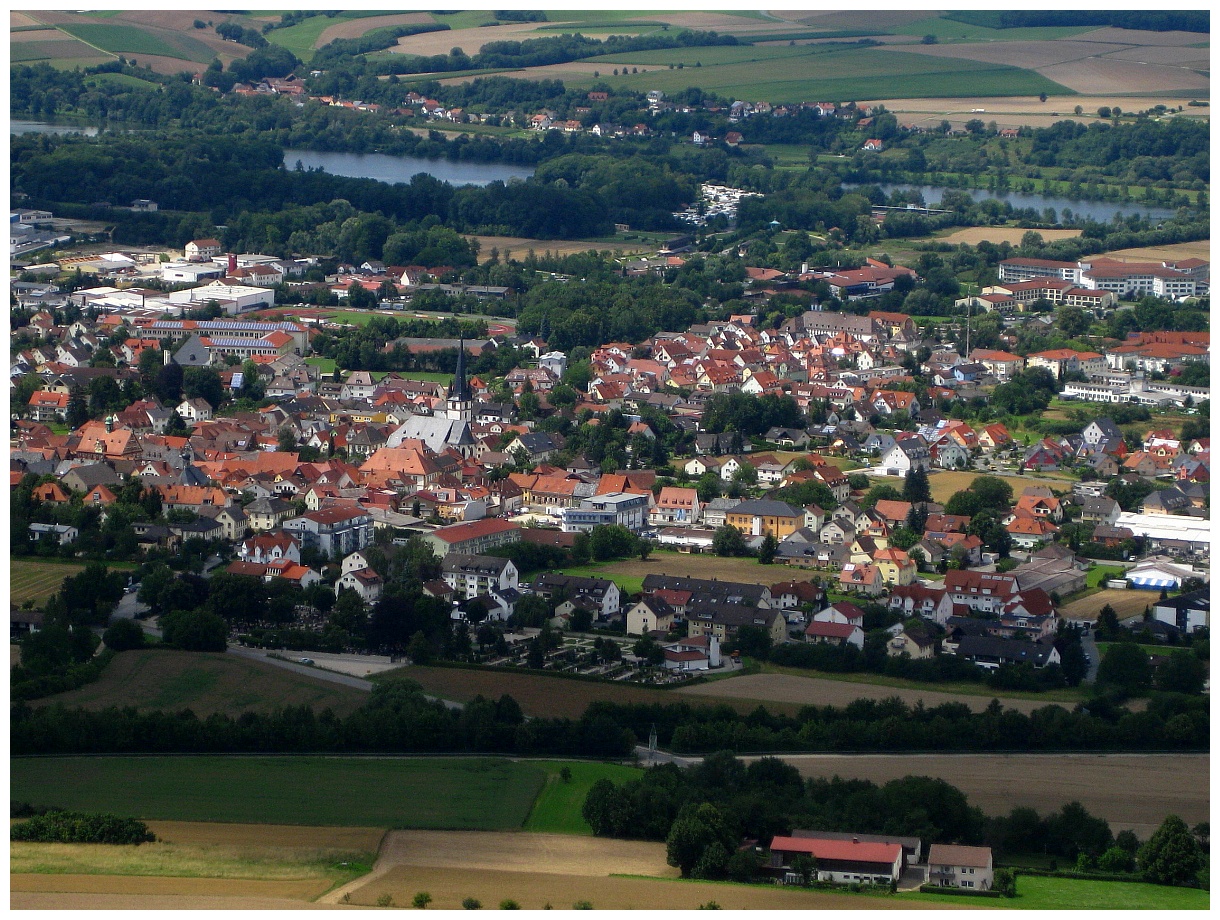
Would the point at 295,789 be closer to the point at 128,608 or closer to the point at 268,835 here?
the point at 268,835

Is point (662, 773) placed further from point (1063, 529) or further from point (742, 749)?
point (1063, 529)

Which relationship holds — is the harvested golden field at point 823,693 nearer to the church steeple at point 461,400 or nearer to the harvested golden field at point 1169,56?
the church steeple at point 461,400

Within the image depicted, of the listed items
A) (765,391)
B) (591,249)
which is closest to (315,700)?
(765,391)

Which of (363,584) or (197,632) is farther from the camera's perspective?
(363,584)

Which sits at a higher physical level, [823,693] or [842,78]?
[842,78]

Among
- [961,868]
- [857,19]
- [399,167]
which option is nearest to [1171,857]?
[961,868]

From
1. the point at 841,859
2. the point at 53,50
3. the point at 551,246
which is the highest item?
the point at 53,50

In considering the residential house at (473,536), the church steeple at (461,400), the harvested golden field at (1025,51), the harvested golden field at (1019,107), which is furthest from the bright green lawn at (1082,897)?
the harvested golden field at (1025,51)
